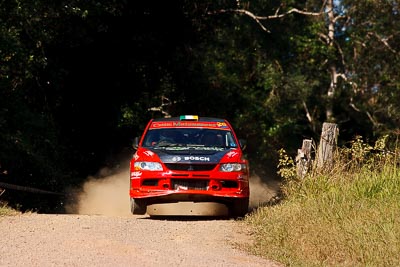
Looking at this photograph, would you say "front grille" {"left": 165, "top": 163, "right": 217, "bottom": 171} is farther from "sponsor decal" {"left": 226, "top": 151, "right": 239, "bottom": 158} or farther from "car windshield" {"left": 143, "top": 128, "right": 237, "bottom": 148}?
"car windshield" {"left": 143, "top": 128, "right": 237, "bottom": 148}

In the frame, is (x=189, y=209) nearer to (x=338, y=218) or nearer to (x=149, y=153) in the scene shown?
(x=149, y=153)

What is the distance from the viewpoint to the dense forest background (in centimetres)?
2252

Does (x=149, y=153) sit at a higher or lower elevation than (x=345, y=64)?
higher

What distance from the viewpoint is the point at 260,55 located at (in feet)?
124

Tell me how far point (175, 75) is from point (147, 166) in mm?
15063

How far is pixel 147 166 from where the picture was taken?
47.7 ft

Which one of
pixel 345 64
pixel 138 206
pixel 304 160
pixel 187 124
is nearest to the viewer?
pixel 138 206

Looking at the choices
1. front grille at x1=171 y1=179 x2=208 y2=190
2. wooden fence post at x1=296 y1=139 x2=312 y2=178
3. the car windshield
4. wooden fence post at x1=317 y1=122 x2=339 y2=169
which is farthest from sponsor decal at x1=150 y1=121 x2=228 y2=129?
wooden fence post at x1=317 y1=122 x2=339 y2=169

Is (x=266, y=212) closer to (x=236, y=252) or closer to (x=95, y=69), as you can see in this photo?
(x=236, y=252)

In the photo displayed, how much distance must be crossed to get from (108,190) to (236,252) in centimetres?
1440

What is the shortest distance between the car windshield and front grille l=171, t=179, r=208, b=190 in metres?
1.26

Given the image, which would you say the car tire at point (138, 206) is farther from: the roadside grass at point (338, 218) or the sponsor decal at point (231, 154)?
the roadside grass at point (338, 218)

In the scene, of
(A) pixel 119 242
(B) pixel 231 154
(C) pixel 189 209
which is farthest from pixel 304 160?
(A) pixel 119 242

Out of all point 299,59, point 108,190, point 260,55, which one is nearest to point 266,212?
point 108,190
